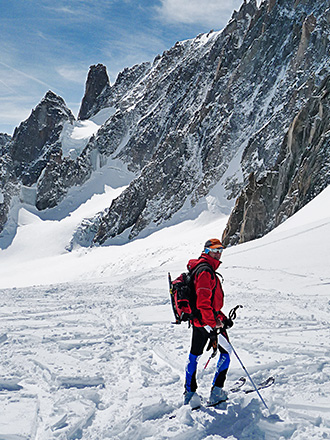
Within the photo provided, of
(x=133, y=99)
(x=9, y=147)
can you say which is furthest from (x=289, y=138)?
(x=9, y=147)

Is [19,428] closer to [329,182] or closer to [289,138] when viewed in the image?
[329,182]

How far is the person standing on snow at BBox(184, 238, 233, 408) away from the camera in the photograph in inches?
164

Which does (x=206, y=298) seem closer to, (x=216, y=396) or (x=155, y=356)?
(x=216, y=396)

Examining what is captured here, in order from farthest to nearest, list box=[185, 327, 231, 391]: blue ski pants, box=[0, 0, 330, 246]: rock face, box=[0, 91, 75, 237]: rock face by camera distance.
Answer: box=[0, 91, 75, 237]: rock face, box=[0, 0, 330, 246]: rock face, box=[185, 327, 231, 391]: blue ski pants

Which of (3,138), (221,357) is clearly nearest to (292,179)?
(221,357)

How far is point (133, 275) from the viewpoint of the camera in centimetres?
1639

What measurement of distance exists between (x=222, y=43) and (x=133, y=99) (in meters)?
31.9

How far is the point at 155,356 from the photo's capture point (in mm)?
6160

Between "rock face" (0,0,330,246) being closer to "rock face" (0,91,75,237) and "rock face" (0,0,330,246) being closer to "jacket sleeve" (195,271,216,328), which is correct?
"rock face" (0,91,75,237)

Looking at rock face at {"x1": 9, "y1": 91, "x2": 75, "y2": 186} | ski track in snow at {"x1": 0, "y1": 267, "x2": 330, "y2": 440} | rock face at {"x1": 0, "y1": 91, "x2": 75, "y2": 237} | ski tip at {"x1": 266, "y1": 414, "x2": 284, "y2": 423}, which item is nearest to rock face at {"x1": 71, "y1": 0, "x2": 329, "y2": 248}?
ski track in snow at {"x1": 0, "y1": 267, "x2": 330, "y2": 440}

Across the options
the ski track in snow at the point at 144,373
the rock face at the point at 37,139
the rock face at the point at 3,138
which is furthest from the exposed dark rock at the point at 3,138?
the ski track in snow at the point at 144,373

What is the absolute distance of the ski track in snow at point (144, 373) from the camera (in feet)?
13.0

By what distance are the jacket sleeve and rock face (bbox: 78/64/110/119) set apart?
381 ft

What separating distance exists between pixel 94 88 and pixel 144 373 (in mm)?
120263
